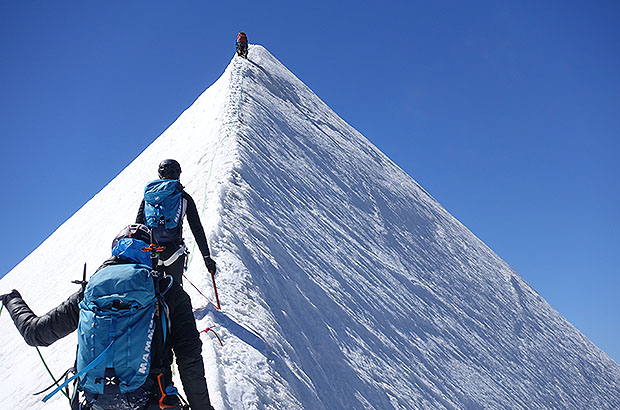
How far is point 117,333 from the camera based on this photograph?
259 cm

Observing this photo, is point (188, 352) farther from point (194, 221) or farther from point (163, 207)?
point (194, 221)

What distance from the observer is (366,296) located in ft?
32.9

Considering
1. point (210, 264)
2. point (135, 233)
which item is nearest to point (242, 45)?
point (210, 264)

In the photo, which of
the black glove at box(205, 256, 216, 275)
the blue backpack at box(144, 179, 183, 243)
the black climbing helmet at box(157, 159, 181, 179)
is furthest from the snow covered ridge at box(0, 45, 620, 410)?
the black climbing helmet at box(157, 159, 181, 179)

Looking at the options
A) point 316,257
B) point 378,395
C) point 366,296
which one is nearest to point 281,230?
point 316,257

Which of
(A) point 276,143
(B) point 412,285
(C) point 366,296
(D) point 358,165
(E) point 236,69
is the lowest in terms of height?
(C) point 366,296

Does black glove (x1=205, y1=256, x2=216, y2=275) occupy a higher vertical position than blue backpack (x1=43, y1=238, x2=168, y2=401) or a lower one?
higher

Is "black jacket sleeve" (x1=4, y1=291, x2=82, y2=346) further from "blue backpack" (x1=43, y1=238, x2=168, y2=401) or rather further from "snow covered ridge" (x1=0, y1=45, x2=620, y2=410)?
"snow covered ridge" (x1=0, y1=45, x2=620, y2=410)

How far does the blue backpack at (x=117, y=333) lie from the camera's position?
2.59 meters

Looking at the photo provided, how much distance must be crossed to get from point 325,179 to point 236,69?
8.23 metres

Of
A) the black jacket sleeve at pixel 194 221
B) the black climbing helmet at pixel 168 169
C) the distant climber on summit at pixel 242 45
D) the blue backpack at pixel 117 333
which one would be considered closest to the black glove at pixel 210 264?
the black jacket sleeve at pixel 194 221

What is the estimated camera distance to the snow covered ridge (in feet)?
19.6

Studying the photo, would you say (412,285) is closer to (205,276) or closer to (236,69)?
(205,276)

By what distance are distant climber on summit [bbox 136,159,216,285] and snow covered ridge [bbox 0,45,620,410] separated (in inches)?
36.4
